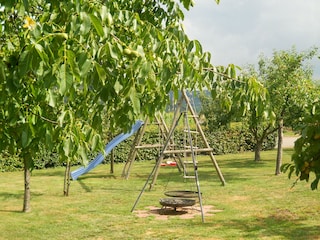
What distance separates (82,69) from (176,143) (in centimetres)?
2534

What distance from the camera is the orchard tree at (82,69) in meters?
2.54

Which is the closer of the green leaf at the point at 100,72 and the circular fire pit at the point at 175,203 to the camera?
the green leaf at the point at 100,72

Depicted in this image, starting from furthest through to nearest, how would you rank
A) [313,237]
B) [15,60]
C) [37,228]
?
[37,228] < [313,237] < [15,60]

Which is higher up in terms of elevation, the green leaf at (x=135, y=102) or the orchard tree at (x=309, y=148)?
the green leaf at (x=135, y=102)

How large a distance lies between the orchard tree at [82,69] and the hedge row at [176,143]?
1897 centimetres

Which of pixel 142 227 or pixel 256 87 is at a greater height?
pixel 256 87

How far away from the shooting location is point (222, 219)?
1068 centimetres

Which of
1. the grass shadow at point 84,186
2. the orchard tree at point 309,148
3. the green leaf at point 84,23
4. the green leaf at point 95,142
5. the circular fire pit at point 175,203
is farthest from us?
the grass shadow at point 84,186

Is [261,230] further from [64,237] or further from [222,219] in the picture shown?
[64,237]

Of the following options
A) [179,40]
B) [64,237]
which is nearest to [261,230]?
[64,237]

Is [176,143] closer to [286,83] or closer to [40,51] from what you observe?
[286,83]

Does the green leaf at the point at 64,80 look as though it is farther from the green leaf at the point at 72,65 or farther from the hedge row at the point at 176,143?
the hedge row at the point at 176,143

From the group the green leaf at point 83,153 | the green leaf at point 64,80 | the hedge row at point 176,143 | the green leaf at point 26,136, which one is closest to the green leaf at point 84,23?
the green leaf at point 64,80

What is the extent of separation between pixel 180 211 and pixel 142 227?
6.90 ft
